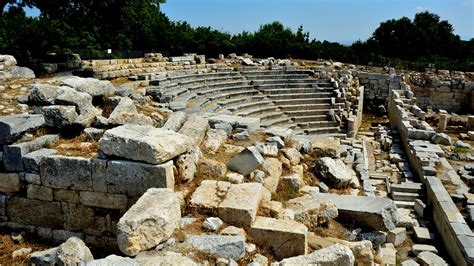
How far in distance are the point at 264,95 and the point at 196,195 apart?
1195 cm

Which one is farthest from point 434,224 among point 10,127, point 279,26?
point 279,26

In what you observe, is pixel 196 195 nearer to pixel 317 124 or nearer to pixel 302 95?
pixel 317 124

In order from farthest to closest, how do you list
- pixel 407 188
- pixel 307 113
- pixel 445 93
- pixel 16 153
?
pixel 445 93 → pixel 307 113 → pixel 407 188 → pixel 16 153

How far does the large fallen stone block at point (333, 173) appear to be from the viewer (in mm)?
7188

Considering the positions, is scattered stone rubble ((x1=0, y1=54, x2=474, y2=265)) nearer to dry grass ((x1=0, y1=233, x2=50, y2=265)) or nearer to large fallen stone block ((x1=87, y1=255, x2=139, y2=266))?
large fallen stone block ((x1=87, y1=255, x2=139, y2=266))

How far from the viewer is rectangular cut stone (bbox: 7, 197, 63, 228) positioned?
602 cm

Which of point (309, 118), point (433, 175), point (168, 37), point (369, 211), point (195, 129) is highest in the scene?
point (168, 37)

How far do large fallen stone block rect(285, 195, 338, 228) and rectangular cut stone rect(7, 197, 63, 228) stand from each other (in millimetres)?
3448

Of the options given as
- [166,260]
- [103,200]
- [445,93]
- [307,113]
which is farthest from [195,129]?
[445,93]

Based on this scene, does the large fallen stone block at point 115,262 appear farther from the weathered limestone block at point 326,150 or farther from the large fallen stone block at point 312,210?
the weathered limestone block at point 326,150

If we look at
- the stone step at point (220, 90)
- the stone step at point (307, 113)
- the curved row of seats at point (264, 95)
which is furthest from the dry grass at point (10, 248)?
the stone step at point (307, 113)

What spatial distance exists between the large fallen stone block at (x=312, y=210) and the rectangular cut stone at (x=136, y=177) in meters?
1.78

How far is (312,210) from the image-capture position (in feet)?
18.3

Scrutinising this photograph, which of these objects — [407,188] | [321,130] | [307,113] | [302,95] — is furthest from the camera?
[302,95]
